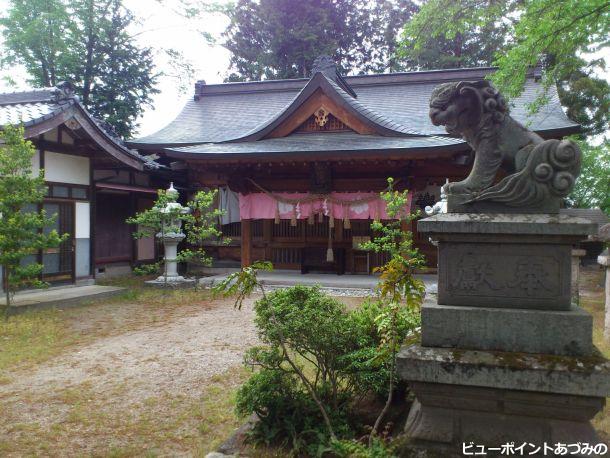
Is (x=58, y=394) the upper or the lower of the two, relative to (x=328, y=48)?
lower

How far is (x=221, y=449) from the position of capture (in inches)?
135

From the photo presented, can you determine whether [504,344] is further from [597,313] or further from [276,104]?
[276,104]

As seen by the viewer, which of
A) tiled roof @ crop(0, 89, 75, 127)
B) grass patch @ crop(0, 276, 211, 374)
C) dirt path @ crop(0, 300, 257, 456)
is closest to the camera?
dirt path @ crop(0, 300, 257, 456)

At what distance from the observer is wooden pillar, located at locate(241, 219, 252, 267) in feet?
45.2

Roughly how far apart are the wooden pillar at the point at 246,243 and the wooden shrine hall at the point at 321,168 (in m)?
0.03

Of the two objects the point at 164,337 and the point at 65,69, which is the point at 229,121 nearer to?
the point at 65,69

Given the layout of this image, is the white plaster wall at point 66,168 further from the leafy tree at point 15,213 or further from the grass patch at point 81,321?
the grass patch at point 81,321

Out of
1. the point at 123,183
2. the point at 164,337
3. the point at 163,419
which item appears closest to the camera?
the point at 163,419

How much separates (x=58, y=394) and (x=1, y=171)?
533 centimetres

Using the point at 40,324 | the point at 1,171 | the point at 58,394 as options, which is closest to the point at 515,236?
the point at 58,394

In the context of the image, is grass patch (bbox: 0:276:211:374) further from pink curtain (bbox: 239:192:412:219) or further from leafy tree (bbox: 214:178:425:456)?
leafy tree (bbox: 214:178:425:456)

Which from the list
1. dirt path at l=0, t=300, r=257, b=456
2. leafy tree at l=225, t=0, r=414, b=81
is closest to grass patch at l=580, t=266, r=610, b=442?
dirt path at l=0, t=300, r=257, b=456

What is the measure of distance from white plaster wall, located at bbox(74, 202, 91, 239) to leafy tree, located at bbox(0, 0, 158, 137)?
9161 millimetres

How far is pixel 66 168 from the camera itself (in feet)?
39.2
